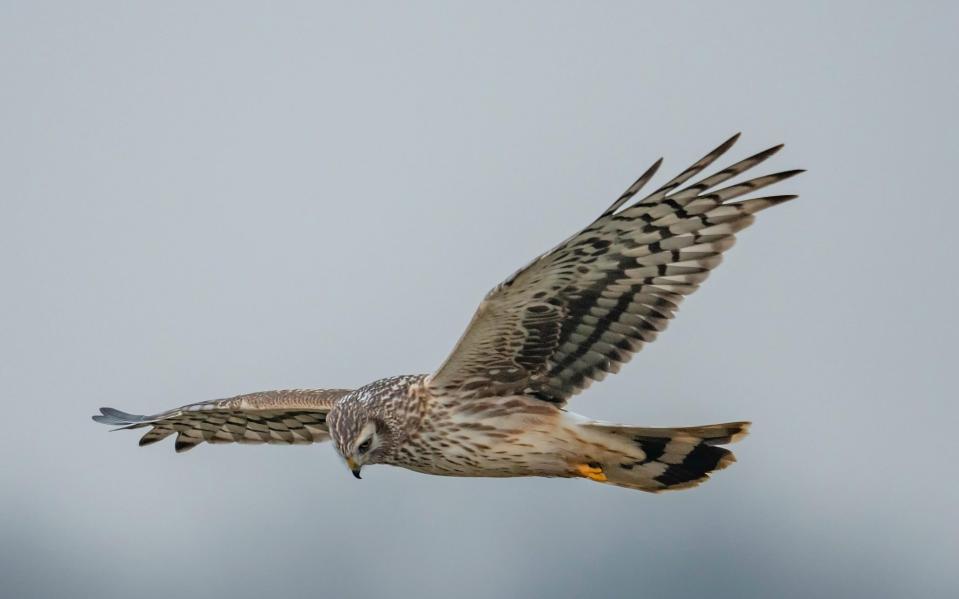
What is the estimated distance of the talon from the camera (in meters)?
10.6

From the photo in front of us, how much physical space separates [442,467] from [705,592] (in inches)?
2943

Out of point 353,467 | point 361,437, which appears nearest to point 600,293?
point 361,437

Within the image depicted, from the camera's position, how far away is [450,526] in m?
102

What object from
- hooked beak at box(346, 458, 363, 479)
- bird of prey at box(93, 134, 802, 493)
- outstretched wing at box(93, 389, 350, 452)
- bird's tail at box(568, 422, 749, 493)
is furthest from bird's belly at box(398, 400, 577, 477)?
outstretched wing at box(93, 389, 350, 452)

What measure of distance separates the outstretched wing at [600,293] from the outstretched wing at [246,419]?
4.85 feet

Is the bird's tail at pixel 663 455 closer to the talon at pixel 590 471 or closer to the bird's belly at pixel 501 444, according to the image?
the talon at pixel 590 471

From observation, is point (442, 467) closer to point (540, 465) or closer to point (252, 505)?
point (540, 465)

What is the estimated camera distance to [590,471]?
10.6 m

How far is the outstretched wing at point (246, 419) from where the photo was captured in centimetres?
1171

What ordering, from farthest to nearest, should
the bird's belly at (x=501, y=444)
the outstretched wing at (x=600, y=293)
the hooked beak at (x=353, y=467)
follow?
1. the bird's belly at (x=501, y=444)
2. the hooked beak at (x=353, y=467)
3. the outstretched wing at (x=600, y=293)

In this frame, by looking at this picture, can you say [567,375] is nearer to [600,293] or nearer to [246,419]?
[600,293]

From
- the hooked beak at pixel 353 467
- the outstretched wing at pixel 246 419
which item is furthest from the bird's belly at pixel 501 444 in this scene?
the outstretched wing at pixel 246 419

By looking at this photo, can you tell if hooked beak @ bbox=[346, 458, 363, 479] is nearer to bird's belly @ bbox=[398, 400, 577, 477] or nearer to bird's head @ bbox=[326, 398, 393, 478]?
bird's head @ bbox=[326, 398, 393, 478]

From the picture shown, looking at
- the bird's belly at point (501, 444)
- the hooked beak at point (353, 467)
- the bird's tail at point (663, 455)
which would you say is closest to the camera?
the hooked beak at point (353, 467)
